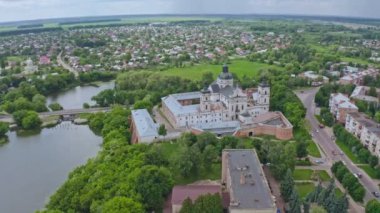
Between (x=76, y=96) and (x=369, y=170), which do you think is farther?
(x=76, y=96)

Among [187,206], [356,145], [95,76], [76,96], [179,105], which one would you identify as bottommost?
[76,96]

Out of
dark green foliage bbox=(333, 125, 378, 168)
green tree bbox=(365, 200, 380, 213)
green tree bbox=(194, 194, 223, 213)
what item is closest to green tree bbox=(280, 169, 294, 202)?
green tree bbox=(365, 200, 380, 213)

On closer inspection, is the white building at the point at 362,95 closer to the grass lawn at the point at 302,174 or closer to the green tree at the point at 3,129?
the grass lawn at the point at 302,174

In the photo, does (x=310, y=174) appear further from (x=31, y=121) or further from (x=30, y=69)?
(x=30, y=69)

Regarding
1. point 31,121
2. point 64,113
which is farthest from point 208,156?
point 64,113

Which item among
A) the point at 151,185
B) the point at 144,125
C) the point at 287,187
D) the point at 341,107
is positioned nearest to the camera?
the point at 151,185

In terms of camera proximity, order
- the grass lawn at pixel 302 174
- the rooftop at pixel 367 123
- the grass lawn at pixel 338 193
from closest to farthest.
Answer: the grass lawn at pixel 338 193 → the grass lawn at pixel 302 174 → the rooftop at pixel 367 123

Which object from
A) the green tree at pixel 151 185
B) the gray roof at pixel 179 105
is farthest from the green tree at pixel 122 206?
the gray roof at pixel 179 105
